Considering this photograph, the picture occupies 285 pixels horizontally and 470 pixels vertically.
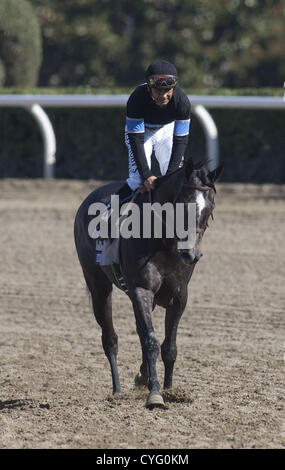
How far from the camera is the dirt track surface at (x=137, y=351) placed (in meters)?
4.73

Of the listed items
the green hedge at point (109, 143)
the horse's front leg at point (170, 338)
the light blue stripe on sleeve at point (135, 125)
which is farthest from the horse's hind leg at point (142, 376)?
the green hedge at point (109, 143)

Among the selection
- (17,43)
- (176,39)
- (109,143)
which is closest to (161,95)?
(109,143)

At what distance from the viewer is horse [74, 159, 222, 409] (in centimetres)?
479

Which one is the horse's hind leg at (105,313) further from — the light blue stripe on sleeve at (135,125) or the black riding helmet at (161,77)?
the black riding helmet at (161,77)

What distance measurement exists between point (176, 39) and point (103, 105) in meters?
8.09

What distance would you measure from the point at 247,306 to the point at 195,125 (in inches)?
243

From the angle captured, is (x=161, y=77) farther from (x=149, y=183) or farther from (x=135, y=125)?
(x=149, y=183)

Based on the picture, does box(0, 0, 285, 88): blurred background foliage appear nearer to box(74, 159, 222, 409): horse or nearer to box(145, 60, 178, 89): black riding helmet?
box(74, 159, 222, 409): horse

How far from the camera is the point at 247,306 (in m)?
7.77

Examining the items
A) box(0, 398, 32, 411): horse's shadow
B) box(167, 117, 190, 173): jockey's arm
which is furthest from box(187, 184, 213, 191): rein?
box(0, 398, 32, 411): horse's shadow

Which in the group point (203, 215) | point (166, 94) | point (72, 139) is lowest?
point (72, 139)

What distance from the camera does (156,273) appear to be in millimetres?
5082
